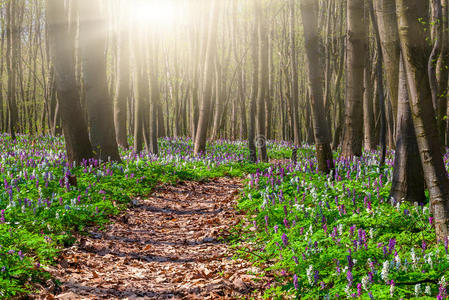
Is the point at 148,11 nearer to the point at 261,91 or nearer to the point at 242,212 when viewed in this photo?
the point at 261,91

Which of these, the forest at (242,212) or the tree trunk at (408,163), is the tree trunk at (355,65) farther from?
the tree trunk at (408,163)

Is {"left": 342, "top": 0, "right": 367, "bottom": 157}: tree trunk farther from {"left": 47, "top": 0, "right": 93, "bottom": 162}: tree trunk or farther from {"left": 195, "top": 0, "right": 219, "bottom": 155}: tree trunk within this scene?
{"left": 47, "top": 0, "right": 93, "bottom": 162}: tree trunk

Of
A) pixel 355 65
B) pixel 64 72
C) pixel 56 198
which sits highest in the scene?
pixel 64 72

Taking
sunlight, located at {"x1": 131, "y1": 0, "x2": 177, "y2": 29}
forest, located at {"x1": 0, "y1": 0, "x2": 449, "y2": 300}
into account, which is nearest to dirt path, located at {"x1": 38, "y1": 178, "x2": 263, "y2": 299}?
forest, located at {"x1": 0, "y1": 0, "x2": 449, "y2": 300}

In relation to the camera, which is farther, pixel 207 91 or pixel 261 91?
pixel 207 91

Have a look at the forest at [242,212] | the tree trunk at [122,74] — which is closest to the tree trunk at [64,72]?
the forest at [242,212]

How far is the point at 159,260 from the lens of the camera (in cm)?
514

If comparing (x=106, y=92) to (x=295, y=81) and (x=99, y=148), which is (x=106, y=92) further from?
(x=295, y=81)

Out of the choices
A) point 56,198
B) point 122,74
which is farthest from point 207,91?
point 56,198

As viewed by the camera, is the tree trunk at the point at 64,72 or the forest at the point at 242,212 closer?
the forest at the point at 242,212

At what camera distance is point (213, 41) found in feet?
46.4

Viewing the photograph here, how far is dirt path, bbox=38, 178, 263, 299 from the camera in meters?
3.97

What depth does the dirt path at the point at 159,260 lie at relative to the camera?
13.0 feet

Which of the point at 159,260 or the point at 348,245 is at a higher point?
the point at 348,245
